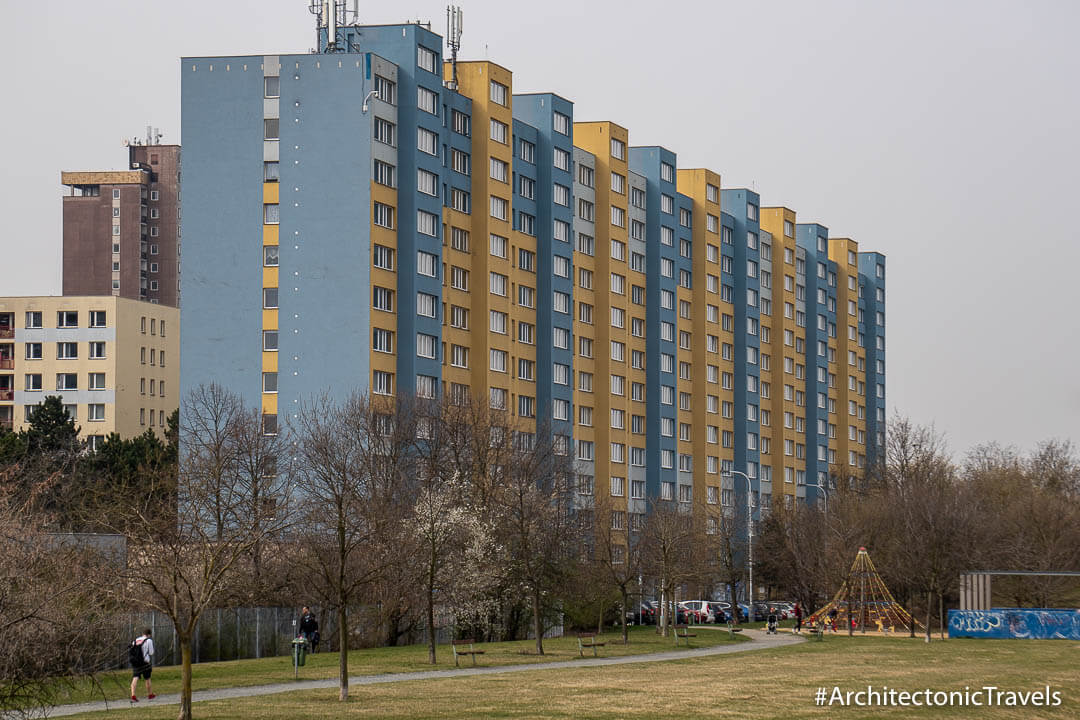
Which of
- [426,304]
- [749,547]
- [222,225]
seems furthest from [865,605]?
[222,225]

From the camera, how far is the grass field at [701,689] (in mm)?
35094

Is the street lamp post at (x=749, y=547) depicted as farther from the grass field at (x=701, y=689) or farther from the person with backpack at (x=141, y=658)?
the person with backpack at (x=141, y=658)

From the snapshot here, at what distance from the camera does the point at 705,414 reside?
445 ft

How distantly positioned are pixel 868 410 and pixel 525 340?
80433mm

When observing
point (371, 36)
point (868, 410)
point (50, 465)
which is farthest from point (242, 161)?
point (868, 410)

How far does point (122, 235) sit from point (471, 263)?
4000 inches

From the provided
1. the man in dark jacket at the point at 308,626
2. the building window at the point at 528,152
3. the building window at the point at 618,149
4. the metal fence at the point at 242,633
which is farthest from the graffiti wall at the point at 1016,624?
the building window at the point at 618,149

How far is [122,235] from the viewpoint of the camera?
190375 mm

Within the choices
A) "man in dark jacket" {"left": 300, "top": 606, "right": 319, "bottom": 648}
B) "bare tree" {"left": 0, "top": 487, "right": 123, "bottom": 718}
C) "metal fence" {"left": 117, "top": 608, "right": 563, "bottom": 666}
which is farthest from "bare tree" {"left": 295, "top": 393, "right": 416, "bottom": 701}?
"bare tree" {"left": 0, "top": 487, "right": 123, "bottom": 718}

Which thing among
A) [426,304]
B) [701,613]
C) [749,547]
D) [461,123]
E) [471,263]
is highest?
[461,123]

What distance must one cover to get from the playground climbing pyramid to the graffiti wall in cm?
727

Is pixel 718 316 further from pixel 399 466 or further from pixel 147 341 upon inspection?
pixel 399 466

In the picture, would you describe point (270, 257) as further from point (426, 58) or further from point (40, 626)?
point (40, 626)

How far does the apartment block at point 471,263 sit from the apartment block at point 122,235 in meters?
77.8
